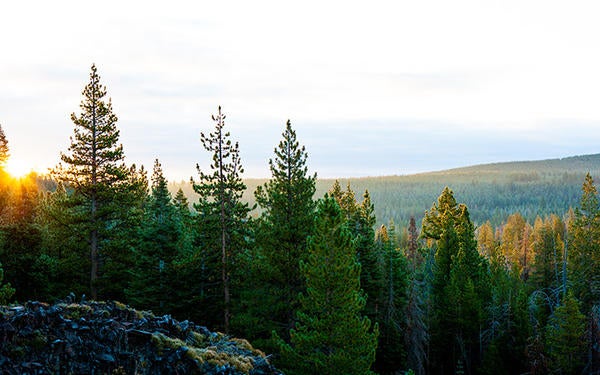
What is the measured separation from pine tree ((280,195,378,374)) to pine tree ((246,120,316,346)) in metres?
3.89

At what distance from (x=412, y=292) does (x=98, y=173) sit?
19.3 meters

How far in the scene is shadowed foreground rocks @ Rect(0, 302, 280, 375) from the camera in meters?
11.0

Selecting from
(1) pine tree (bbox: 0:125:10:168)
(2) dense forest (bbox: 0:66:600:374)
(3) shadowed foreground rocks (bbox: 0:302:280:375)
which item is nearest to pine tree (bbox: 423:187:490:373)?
(2) dense forest (bbox: 0:66:600:374)

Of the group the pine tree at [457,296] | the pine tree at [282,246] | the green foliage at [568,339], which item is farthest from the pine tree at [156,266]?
the green foliage at [568,339]

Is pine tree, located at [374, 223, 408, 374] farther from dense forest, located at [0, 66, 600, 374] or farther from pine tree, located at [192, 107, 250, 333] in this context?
pine tree, located at [192, 107, 250, 333]

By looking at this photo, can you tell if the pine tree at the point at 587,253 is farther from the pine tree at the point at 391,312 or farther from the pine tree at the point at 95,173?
the pine tree at the point at 95,173

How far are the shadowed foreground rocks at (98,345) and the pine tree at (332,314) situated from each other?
536 cm

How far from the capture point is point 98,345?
459 inches

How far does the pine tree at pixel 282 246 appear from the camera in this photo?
2356 centimetres

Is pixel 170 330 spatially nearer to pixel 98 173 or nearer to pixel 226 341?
pixel 226 341

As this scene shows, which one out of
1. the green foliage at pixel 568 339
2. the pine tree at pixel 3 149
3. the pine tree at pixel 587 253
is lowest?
the green foliage at pixel 568 339

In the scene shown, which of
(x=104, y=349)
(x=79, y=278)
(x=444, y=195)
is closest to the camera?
(x=104, y=349)

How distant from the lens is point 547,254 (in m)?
54.7

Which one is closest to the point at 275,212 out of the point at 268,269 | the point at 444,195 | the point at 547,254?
the point at 268,269
